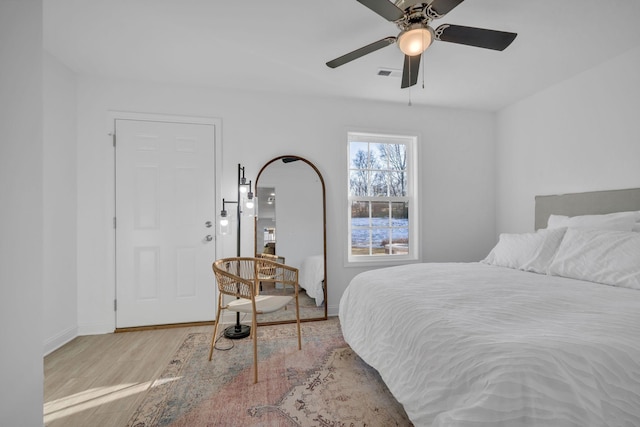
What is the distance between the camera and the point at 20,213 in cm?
72

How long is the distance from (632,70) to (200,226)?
4.29m

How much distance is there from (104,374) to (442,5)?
3225 mm

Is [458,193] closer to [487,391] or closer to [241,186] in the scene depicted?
[241,186]

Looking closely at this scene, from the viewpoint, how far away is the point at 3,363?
0.66 metres

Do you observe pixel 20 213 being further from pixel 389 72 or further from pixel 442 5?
pixel 389 72

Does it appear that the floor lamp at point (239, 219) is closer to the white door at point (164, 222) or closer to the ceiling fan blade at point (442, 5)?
the white door at point (164, 222)

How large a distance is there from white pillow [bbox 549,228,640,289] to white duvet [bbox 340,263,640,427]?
0.30 feet

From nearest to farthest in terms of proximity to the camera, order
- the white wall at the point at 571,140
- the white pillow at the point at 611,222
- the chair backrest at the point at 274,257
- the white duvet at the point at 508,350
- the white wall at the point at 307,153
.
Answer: the white duvet at the point at 508,350, the white pillow at the point at 611,222, the white wall at the point at 571,140, the white wall at the point at 307,153, the chair backrest at the point at 274,257

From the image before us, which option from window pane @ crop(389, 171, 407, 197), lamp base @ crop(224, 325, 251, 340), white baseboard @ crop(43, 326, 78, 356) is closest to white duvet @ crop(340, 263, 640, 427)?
lamp base @ crop(224, 325, 251, 340)

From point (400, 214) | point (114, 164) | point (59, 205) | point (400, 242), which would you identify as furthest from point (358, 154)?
point (59, 205)

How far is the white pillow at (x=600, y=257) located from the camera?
1.84m

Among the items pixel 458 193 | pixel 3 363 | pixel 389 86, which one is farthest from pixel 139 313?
pixel 458 193

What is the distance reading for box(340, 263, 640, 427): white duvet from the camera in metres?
0.92

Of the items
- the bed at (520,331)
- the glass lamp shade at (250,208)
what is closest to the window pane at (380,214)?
the bed at (520,331)
